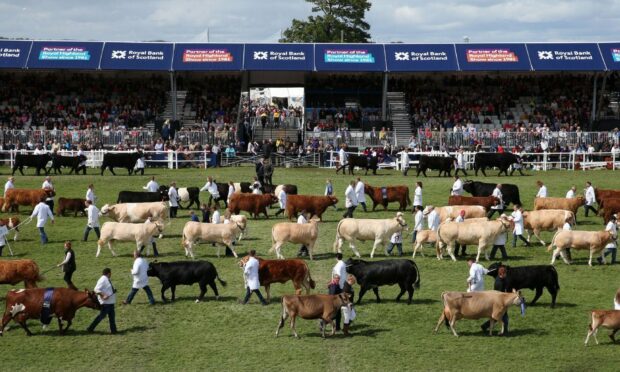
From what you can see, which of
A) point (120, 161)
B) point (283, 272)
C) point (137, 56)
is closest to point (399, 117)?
point (137, 56)

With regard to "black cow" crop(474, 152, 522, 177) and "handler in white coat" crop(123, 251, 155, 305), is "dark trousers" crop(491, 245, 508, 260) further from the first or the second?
"black cow" crop(474, 152, 522, 177)

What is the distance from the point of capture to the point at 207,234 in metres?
23.8

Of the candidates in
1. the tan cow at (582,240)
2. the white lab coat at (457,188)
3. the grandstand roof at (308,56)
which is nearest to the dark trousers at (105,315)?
the tan cow at (582,240)

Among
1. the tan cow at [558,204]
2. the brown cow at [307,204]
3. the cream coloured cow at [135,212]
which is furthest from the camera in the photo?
the brown cow at [307,204]

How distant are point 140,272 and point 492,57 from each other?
37.8 metres

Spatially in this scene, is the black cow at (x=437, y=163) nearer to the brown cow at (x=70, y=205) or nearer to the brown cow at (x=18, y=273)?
the brown cow at (x=70, y=205)

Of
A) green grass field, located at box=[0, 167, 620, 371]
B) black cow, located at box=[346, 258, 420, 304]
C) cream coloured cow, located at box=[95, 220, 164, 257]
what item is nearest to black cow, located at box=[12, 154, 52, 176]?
green grass field, located at box=[0, 167, 620, 371]

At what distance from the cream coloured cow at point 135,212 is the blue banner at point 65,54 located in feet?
84.5

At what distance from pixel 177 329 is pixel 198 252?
21.4 ft

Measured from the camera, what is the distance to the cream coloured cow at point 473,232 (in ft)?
77.3

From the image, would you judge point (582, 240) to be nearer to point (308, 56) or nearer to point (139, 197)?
point (139, 197)

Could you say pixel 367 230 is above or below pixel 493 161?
below

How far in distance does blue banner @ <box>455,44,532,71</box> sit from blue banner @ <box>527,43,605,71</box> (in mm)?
651

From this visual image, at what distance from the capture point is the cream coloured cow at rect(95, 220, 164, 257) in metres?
24.0
